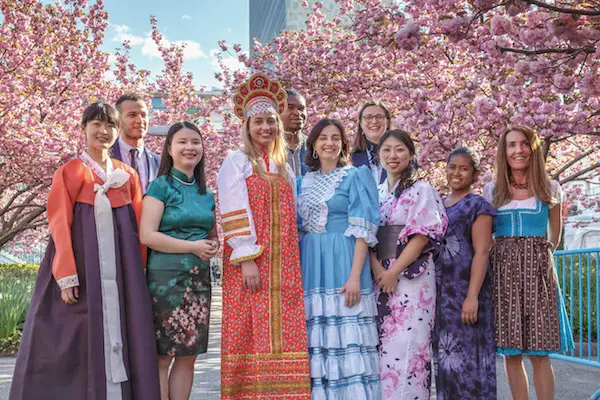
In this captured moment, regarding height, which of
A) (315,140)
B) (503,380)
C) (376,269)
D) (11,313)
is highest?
(315,140)

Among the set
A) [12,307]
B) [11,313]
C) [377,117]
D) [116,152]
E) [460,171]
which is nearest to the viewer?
[460,171]

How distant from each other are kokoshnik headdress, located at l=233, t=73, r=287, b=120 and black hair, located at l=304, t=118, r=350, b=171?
0.88 feet

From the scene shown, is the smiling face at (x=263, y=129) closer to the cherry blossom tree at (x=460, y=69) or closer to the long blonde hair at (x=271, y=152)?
the long blonde hair at (x=271, y=152)

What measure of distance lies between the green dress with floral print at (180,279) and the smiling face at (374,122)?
1475 mm

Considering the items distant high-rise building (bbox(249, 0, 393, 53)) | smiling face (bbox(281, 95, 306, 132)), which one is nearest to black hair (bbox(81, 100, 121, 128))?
smiling face (bbox(281, 95, 306, 132))

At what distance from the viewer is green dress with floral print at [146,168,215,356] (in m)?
3.15

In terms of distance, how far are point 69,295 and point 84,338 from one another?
237 millimetres

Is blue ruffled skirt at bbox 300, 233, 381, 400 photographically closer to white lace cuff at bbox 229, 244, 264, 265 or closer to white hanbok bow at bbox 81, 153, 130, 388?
white lace cuff at bbox 229, 244, 264, 265

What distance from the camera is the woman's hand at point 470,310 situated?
3410mm

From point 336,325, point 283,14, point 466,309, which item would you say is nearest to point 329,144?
point 336,325

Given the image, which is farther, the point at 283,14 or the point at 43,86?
the point at 283,14

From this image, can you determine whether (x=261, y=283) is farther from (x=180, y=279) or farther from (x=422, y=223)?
(x=422, y=223)

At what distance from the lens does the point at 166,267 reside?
318 cm

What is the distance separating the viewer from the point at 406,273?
325cm
